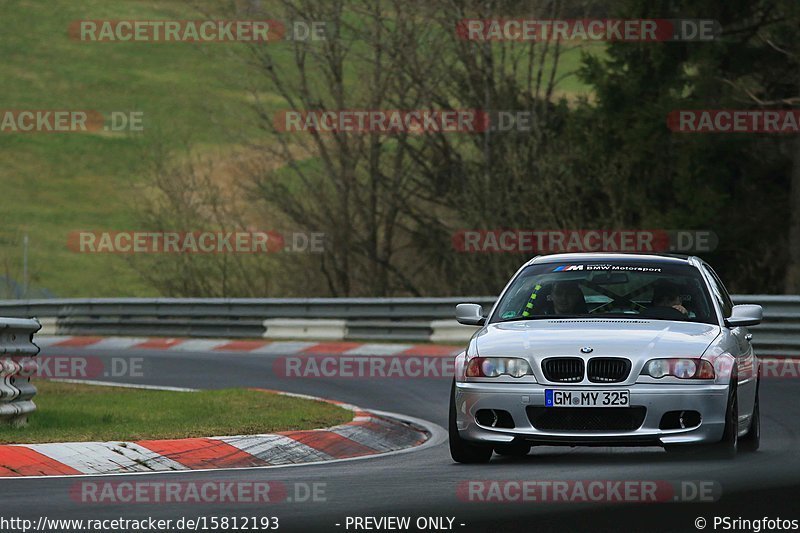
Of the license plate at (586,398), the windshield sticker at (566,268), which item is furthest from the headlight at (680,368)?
the windshield sticker at (566,268)

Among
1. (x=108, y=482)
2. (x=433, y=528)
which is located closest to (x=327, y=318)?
(x=108, y=482)

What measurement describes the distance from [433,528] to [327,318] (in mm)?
18944

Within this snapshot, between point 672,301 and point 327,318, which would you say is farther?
point 327,318

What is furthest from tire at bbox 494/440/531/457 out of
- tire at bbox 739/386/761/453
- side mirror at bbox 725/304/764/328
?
side mirror at bbox 725/304/764/328

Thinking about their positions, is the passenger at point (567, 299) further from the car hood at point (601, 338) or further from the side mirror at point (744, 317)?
the side mirror at point (744, 317)

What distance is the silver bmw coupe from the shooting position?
35.8 feet

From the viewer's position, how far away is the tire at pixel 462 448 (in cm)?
1147

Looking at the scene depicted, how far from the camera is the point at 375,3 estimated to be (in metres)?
33.7

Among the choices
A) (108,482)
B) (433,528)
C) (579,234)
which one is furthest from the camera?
(579,234)

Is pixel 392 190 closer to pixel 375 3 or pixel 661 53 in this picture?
pixel 375 3

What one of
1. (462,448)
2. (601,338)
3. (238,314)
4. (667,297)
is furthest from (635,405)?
(238,314)

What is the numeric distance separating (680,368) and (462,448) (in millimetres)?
1617

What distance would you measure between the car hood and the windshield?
37cm

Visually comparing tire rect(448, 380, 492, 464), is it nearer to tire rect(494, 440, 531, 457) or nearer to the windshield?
tire rect(494, 440, 531, 457)
